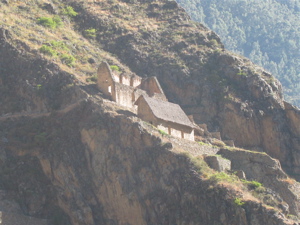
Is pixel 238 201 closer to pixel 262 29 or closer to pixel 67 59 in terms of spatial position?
pixel 67 59

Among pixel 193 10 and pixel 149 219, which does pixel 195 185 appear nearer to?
pixel 149 219

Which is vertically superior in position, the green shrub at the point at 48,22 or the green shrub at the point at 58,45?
the green shrub at the point at 48,22

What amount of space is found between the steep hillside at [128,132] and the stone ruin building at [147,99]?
1405 mm

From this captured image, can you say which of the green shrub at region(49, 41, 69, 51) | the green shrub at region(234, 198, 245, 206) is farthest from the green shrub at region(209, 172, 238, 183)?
the green shrub at region(49, 41, 69, 51)

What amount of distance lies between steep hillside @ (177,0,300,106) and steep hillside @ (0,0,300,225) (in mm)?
44883

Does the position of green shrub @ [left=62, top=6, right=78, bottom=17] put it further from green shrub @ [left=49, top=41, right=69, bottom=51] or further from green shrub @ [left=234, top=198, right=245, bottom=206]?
green shrub @ [left=234, top=198, right=245, bottom=206]

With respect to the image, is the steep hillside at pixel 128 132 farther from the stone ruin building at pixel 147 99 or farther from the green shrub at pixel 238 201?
the stone ruin building at pixel 147 99

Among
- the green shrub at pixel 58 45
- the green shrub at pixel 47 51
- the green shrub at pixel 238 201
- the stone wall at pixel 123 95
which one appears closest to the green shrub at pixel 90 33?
the green shrub at pixel 58 45

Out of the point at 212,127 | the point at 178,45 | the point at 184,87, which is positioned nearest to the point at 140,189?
the point at 212,127

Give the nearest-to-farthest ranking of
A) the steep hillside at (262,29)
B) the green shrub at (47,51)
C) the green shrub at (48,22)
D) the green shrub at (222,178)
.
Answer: the green shrub at (222,178) → the green shrub at (47,51) → the green shrub at (48,22) → the steep hillside at (262,29)

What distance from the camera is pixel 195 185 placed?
53.6 meters

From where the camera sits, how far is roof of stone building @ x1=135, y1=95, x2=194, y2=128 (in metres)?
62.9

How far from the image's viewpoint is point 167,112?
2532 inches

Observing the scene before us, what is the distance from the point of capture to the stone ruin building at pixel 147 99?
62750 mm
